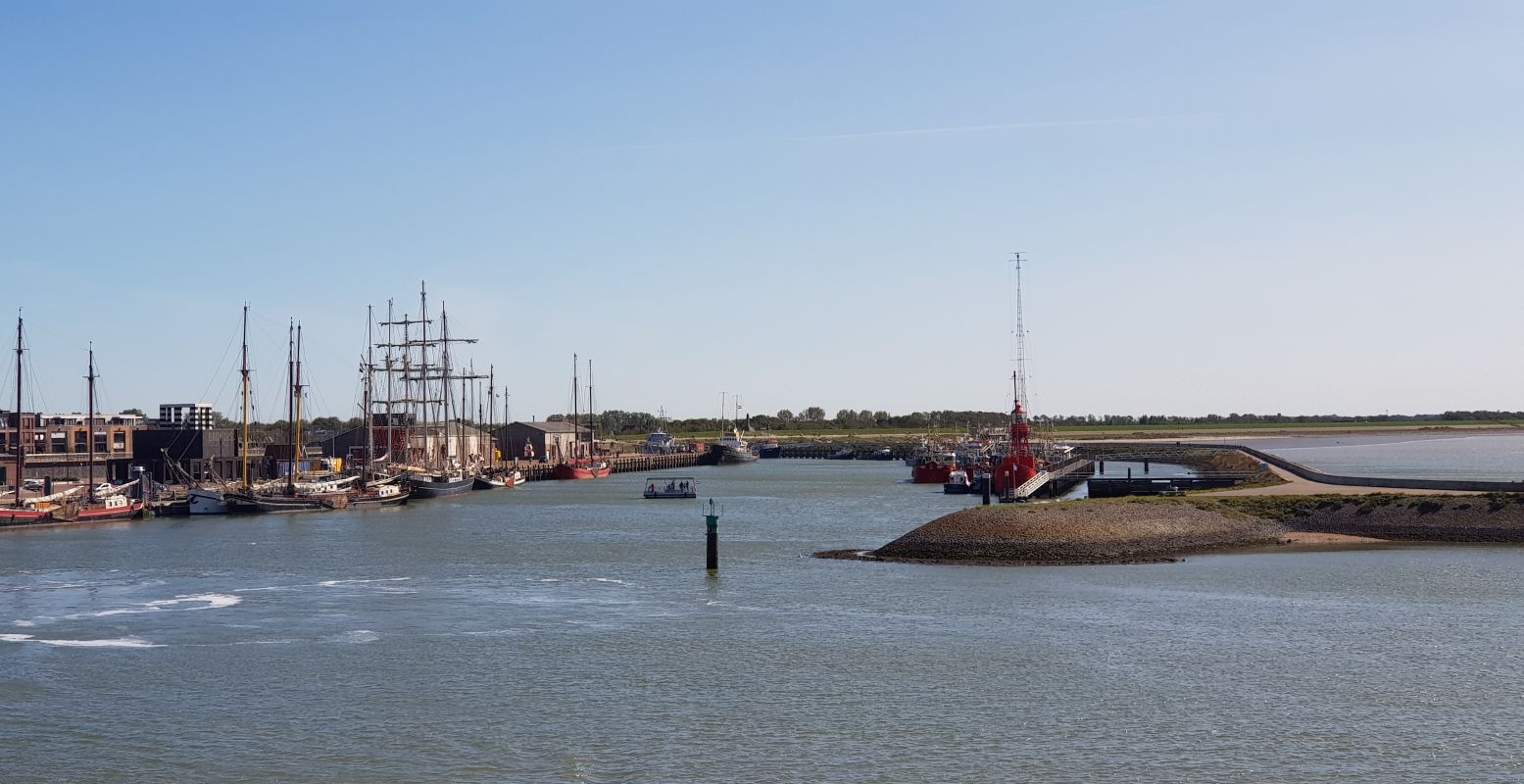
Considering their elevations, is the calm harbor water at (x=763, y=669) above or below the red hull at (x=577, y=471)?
below

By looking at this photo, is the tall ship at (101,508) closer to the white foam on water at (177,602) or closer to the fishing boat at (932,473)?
the white foam on water at (177,602)

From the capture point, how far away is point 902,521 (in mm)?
89000

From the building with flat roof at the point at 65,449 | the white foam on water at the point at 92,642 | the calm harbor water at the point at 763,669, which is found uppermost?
the building with flat roof at the point at 65,449

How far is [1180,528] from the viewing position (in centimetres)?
6669

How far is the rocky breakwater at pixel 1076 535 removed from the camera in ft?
200

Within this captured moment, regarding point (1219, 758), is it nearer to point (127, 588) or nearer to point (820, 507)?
point (127, 588)

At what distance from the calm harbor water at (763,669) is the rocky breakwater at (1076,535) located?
2250 millimetres

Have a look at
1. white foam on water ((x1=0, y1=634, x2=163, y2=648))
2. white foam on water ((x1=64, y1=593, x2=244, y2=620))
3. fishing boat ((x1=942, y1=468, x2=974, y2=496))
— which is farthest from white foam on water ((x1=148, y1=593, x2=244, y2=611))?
fishing boat ((x1=942, y1=468, x2=974, y2=496))

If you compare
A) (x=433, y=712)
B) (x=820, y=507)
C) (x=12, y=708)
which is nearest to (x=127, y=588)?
(x=12, y=708)

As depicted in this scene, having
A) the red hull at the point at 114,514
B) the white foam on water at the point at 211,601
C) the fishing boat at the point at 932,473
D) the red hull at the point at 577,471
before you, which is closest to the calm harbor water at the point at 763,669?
the white foam on water at the point at 211,601

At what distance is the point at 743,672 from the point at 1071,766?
11.6 metres

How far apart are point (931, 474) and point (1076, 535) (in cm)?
8311

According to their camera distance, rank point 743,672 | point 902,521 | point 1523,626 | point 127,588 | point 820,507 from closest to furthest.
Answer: point 743,672 < point 1523,626 < point 127,588 < point 902,521 < point 820,507

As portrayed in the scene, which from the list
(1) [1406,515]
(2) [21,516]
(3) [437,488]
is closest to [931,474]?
(3) [437,488]
